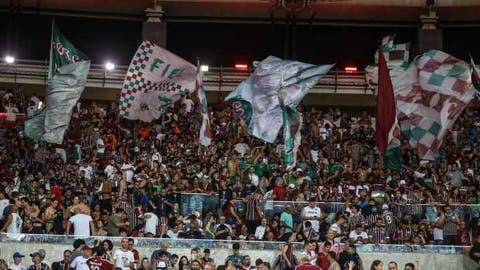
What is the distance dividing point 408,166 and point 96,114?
10721 millimetres

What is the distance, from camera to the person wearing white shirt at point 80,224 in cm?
2098

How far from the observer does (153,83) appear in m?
27.0

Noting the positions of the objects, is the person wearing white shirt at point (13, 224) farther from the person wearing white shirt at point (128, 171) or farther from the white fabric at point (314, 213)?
the white fabric at point (314, 213)

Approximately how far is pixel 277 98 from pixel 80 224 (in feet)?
18.6

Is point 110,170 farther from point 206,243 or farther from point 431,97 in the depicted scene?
point 431,97

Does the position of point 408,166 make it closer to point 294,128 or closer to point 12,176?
point 294,128

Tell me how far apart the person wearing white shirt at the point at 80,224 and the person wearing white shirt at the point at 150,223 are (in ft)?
4.75

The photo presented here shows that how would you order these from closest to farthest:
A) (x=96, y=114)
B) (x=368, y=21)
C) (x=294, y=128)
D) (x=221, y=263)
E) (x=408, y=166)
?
(x=221, y=263) → (x=294, y=128) → (x=408, y=166) → (x=96, y=114) → (x=368, y=21)

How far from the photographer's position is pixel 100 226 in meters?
21.4

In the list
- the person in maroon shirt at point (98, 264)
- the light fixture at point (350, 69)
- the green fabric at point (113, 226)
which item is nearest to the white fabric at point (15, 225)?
the green fabric at point (113, 226)

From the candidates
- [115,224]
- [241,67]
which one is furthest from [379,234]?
[241,67]

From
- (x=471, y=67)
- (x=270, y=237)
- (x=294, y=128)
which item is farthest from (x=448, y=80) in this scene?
(x=270, y=237)

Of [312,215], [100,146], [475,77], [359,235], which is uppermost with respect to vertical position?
[475,77]

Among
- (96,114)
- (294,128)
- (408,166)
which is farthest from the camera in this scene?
(96,114)
